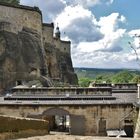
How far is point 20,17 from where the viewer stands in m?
70.4

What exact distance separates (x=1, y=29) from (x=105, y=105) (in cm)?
3817

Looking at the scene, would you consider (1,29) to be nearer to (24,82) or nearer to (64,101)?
(24,82)

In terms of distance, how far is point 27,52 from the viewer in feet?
226

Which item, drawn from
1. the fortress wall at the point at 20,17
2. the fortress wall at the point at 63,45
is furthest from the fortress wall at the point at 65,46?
the fortress wall at the point at 20,17

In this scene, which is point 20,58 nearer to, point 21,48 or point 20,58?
point 20,58

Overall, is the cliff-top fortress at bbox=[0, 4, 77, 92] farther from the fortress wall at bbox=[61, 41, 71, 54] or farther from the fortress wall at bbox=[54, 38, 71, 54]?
the fortress wall at bbox=[61, 41, 71, 54]

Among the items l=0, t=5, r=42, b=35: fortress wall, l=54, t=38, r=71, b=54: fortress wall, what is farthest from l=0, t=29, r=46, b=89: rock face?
l=54, t=38, r=71, b=54: fortress wall

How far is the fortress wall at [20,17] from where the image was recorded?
67.5 m

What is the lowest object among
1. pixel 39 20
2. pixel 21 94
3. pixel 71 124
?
pixel 71 124

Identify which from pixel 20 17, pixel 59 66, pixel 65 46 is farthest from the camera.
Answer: pixel 65 46

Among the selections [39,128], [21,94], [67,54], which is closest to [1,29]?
[21,94]

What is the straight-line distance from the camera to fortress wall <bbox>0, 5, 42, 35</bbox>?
2657 inches

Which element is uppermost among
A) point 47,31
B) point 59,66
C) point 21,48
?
point 47,31

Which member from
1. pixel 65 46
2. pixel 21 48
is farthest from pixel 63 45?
pixel 21 48
